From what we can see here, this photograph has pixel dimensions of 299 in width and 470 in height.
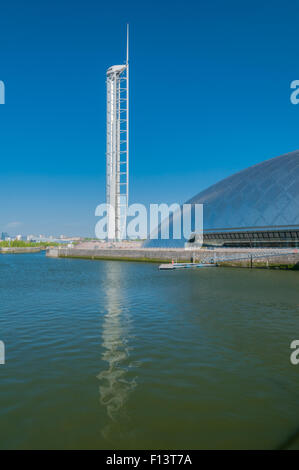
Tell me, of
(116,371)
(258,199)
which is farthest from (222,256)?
(116,371)

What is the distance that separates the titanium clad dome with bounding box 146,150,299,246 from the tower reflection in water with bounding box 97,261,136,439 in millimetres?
32095

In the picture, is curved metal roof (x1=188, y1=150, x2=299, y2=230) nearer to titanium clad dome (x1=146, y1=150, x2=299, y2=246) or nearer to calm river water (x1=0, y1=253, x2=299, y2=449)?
titanium clad dome (x1=146, y1=150, x2=299, y2=246)

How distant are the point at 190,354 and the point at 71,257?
201 feet

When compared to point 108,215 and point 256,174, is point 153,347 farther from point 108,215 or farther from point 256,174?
point 108,215

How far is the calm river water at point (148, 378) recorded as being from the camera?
4879 millimetres

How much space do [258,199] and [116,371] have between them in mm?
40162

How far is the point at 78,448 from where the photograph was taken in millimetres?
4527

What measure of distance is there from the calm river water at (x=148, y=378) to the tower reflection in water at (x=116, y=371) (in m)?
0.03

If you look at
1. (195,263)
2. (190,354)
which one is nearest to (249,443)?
(190,354)

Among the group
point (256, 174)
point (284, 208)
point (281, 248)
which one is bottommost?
point (281, 248)

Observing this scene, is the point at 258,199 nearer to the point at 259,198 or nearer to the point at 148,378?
the point at 259,198

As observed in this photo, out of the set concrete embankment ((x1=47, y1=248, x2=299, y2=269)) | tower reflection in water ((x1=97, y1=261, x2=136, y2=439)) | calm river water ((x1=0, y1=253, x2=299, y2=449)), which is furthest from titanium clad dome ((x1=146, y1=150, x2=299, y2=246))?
tower reflection in water ((x1=97, y1=261, x2=136, y2=439))

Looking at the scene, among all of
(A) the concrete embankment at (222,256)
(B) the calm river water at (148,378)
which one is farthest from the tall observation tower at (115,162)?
(B) the calm river water at (148,378)
